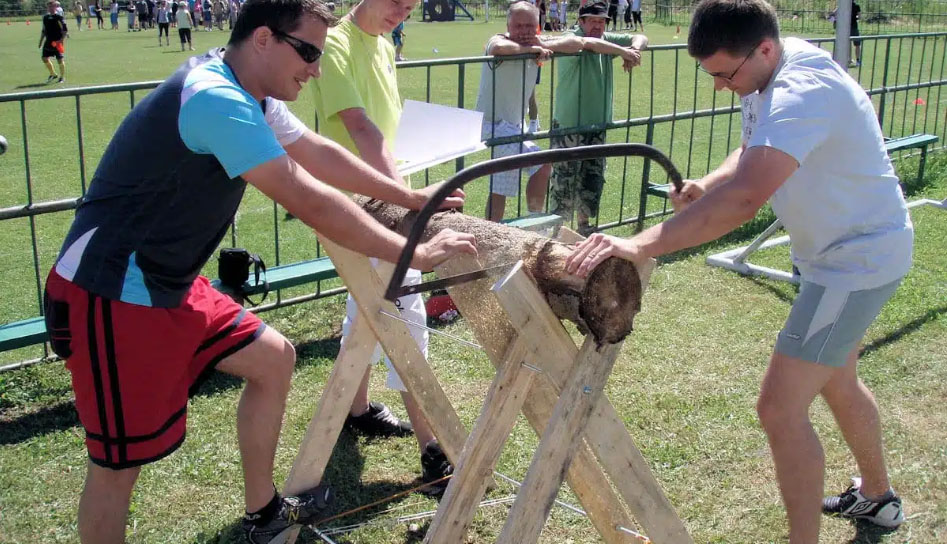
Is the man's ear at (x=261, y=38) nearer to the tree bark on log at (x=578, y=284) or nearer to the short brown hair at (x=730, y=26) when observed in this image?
the tree bark on log at (x=578, y=284)

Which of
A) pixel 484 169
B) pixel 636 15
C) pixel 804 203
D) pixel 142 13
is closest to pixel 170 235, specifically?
pixel 484 169

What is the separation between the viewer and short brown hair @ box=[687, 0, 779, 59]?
255 cm

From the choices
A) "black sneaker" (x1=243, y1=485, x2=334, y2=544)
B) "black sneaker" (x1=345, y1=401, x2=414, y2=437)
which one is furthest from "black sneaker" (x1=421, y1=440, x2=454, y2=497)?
"black sneaker" (x1=243, y1=485, x2=334, y2=544)

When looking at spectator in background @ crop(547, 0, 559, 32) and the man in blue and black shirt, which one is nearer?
the man in blue and black shirt

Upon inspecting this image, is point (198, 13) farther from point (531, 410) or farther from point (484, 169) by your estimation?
point (484, 169)

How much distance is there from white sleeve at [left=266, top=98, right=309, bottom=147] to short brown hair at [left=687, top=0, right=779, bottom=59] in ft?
4.13

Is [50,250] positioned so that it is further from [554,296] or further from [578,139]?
[554,296]

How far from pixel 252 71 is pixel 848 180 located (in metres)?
1.78

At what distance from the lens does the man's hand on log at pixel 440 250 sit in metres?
2.30

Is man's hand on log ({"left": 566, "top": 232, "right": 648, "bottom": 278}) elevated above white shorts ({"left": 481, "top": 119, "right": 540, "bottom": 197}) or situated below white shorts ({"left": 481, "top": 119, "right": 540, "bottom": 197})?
above

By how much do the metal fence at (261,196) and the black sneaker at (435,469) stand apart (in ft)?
5.34

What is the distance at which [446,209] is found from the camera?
2883mm

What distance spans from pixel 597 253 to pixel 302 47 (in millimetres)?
986

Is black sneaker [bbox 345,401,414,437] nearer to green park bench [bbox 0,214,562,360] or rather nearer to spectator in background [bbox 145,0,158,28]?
green park bench [bbox 0,214,562,360]
